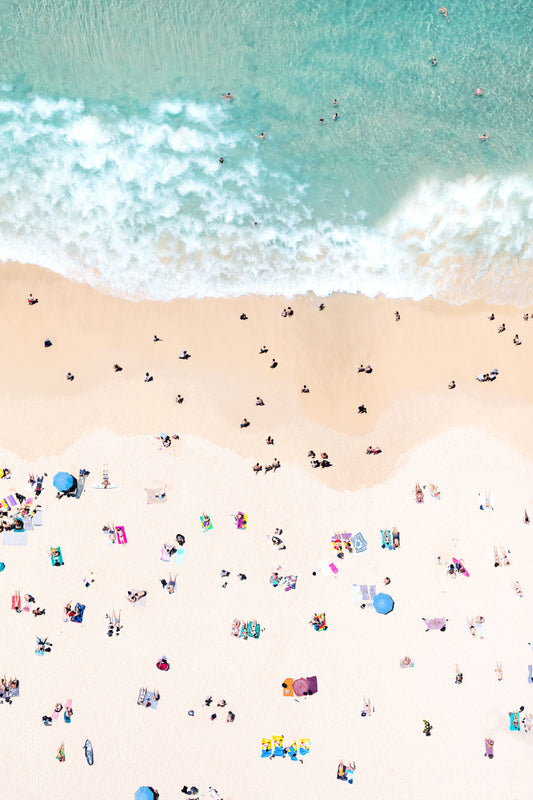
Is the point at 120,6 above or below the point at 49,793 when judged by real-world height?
above

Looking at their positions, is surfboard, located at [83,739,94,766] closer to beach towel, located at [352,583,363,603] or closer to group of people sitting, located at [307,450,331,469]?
beach towel, located at [352,583,363,603]

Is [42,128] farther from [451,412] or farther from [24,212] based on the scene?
[451,412]

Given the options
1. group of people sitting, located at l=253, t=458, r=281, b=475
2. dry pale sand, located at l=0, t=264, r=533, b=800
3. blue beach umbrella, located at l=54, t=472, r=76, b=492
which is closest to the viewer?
blue beach umbrella, located at l=54, t=472, r=76, b=492

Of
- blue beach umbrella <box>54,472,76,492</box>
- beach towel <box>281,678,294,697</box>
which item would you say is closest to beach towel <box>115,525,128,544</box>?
blue beach umbrella <box>54,472,76,492</box>

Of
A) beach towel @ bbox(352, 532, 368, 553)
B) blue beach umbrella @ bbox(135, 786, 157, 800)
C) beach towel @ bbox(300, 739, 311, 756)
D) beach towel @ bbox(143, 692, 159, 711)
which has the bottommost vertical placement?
blue beach umbrella @ bbox(135, 786, 157, 800)

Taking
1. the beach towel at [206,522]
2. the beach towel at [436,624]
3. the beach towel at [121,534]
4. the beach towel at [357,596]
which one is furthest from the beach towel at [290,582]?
the beach towel at [121,534]

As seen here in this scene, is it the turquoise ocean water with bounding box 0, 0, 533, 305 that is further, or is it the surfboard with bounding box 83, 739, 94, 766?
the turquoise ocean water with bounding box 0, 0, 533, 305

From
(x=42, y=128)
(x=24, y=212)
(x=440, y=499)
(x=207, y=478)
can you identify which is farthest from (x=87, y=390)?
(x=440, y=499)
